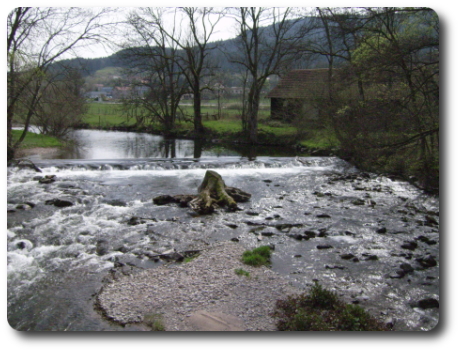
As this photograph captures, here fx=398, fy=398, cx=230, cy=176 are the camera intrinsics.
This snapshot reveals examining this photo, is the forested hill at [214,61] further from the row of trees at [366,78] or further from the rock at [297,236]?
the rock at [297,236]

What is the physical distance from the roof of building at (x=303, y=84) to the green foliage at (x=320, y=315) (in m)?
10.6

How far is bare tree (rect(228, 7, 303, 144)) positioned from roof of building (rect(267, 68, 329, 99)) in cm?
77

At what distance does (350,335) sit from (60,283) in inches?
159

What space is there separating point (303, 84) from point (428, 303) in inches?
572

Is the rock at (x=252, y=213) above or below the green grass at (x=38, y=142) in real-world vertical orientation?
below

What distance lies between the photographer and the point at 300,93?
18797mm

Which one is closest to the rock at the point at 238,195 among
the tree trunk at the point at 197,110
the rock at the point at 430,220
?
the rock at the point at 430,220

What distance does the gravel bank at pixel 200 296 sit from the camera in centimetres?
468

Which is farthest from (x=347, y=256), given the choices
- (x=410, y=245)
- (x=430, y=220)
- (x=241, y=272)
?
(x=430, y=220)

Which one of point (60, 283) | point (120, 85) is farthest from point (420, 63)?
point (120, 85)

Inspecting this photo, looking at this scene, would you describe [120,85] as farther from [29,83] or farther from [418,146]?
[418,146]

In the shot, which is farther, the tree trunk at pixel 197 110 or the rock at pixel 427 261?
the tree trunk at pixel 197 110

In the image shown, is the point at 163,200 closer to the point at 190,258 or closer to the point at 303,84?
the point at 190,258

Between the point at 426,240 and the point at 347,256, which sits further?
the point at 426,240
